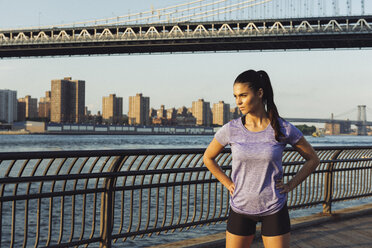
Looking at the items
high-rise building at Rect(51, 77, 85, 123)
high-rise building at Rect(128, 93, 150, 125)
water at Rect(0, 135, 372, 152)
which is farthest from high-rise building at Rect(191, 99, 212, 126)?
water at Rect(0, 135, 372, 152)

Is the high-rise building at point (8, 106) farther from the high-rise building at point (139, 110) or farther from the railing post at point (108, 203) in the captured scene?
the railing post at point (108, 203)

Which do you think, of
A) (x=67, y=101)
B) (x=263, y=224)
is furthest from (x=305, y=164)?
(x=67, y=101)

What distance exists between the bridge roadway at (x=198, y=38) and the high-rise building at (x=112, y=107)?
4109 inches

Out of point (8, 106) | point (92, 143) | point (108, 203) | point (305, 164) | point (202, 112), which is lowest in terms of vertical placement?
point (92, 143)

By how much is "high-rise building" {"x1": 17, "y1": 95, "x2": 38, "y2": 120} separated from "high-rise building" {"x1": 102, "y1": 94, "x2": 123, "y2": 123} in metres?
25.3

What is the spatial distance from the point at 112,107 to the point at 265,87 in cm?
16690

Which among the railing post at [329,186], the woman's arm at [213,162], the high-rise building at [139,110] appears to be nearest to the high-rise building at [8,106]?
the high-rise building at [139,110]

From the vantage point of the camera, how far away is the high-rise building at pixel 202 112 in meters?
146

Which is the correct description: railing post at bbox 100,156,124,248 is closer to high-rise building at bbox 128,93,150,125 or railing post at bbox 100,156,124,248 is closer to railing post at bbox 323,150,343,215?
railing post at bbox 323,150,343,215

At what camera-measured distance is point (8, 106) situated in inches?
6255

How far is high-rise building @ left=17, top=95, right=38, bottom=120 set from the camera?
16441 centimetres

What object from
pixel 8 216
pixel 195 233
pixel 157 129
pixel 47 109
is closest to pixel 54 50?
pixel 8 216

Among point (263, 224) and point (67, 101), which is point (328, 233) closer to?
point (263, 224)

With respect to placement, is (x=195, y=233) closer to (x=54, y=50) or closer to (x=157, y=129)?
(x=54, y=50)
